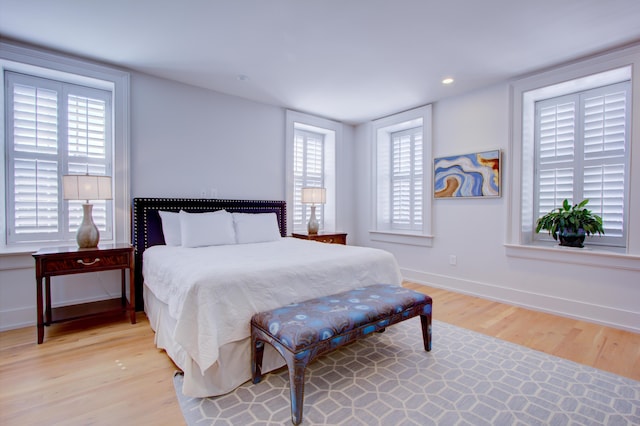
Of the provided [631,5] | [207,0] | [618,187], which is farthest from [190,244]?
A: [618,187]

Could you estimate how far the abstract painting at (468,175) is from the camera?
3480 millimetres

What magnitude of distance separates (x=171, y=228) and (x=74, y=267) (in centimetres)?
85

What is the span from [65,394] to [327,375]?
5.02 ft

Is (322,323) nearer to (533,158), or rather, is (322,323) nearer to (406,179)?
(533,158)

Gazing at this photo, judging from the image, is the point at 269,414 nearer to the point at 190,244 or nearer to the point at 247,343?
the point at 247,343

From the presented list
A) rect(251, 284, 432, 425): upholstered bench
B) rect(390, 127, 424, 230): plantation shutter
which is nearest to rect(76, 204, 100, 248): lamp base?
rect(251, 284, 432, 425): upholstered bench

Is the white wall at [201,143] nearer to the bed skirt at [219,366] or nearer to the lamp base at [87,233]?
the lamp base at [87,233]

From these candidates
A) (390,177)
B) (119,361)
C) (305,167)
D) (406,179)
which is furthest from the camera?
(390,177)

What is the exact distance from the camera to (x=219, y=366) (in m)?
1.72

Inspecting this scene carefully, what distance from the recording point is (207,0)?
206 centimetres

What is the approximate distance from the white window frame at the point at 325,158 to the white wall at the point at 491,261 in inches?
48.9

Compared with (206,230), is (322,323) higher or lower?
lower

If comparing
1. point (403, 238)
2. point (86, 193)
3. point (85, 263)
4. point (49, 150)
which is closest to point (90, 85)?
point (49, 150)

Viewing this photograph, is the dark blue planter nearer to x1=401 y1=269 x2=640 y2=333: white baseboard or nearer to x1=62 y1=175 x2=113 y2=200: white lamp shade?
x1=401 y1=269 x2=640 y2=333: white baseboard
